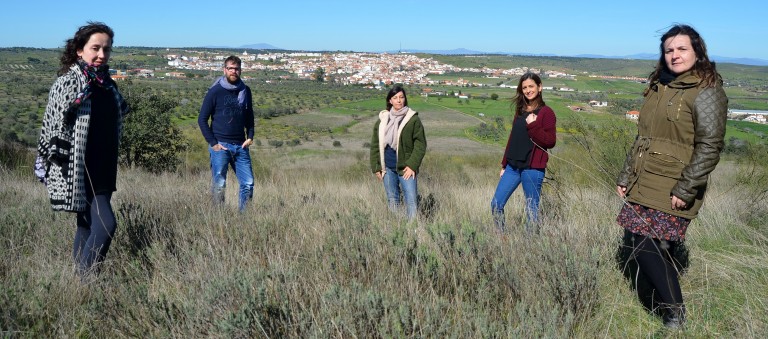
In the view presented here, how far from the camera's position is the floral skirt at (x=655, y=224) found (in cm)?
279

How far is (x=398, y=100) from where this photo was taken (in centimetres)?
534

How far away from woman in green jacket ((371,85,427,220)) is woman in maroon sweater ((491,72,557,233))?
0.90 meters

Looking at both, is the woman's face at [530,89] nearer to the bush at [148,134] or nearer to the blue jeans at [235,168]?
the blue jeans at [235,168]

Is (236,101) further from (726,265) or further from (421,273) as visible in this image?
(726,265)

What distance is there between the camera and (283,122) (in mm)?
47156

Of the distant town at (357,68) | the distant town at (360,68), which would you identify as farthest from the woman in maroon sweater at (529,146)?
the distant town at (360,68)

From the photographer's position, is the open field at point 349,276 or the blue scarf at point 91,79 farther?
the blue scarf at point 91,79

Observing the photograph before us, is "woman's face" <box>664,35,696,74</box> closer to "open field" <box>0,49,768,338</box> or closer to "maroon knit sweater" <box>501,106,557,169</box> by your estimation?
"open field" <box>0,49,768,338</box>

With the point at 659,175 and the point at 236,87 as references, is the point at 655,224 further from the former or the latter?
the point at 236,87

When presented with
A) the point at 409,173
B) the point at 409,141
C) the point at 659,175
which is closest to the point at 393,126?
the point at 409,141

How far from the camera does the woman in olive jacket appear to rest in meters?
2.63

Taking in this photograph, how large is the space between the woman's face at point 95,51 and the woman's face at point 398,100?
8.95 feet

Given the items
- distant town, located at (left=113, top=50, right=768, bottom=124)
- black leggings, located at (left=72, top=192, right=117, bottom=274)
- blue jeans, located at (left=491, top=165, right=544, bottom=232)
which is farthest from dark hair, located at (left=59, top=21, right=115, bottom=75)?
distant town, located at (left=113, top=50, right=768, bottom=124)

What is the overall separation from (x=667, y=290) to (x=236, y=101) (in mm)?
4507
